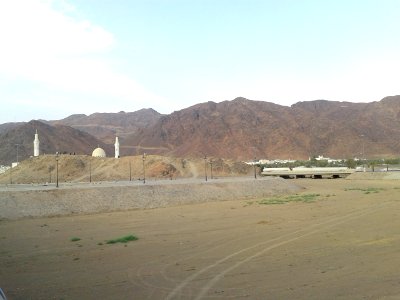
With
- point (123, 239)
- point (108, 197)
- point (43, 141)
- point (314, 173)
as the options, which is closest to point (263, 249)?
point (123, 239)

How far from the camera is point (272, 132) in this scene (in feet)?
538

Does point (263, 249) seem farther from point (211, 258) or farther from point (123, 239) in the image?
point (123, 239)

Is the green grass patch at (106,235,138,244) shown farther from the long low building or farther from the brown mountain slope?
the brown mountain slope

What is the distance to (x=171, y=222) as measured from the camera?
26594mm

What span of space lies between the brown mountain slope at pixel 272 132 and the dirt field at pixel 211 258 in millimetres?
122936

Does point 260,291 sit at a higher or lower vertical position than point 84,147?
lower

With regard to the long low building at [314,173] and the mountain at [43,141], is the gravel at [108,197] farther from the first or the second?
the mountain at [43,141]

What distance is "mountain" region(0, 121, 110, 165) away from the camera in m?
148

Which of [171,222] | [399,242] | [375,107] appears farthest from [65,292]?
[375,107]

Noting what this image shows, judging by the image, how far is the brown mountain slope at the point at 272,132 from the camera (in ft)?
505

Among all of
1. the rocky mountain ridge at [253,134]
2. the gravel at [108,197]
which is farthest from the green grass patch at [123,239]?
the rocky mountain ridge at [253,134]

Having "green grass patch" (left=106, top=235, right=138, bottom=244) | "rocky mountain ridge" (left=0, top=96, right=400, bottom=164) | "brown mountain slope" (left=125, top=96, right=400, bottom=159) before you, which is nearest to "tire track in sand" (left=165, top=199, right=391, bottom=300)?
"green grass patch" (left=106, top=235, right=138, bottom=244)

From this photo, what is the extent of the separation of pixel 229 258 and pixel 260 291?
14.0ft

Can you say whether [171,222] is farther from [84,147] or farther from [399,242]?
[84,147]
